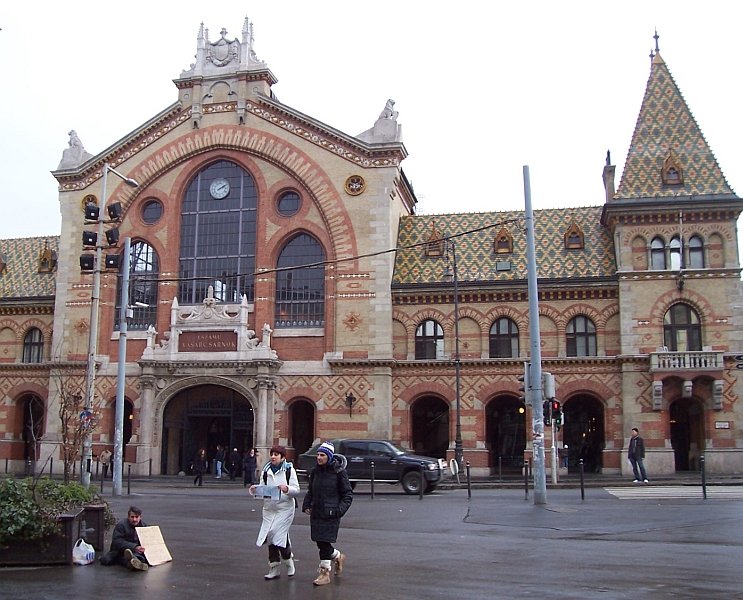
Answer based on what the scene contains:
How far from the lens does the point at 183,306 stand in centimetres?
4188

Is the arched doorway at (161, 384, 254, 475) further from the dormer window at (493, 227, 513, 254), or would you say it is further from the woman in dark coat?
the woman in dark coat

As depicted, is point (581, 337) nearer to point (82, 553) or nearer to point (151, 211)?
point (151, 211)

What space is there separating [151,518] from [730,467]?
24763mm

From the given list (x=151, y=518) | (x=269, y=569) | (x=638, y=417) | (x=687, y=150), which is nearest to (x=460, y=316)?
(x=638, y=417)

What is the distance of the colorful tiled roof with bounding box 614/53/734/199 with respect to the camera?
126 feet

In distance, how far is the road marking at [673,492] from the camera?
2462 cm

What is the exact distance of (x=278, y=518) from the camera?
39.8 feet

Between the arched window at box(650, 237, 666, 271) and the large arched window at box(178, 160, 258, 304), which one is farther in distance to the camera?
the large arched window at box(178, 160, 258, 304)

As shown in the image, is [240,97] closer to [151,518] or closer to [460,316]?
[460,316]

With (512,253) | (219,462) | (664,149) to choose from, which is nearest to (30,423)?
(219,462)

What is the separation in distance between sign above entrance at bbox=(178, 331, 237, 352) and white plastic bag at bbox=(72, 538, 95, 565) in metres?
27.0

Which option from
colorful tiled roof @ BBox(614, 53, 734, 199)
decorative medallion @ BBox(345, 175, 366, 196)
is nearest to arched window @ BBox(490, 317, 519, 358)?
colorful tiled roof @ BBox(614, 53, 734, 199)

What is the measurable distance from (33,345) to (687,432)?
107 feet

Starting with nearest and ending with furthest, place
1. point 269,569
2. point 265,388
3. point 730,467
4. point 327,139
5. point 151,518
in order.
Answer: point 269,569 → point 151,518 → point 730,467 → point 265,388 → point 327,139
